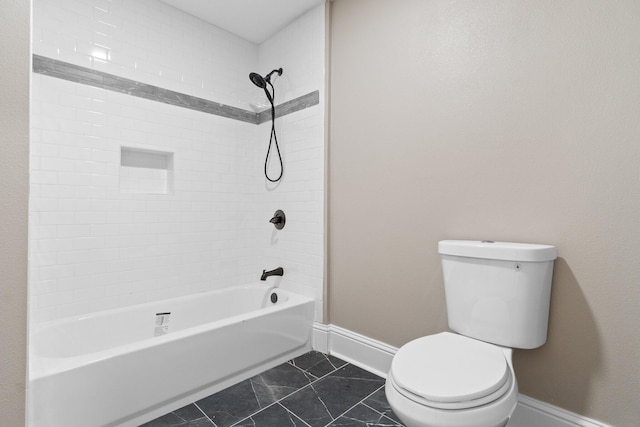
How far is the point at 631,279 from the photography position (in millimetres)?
1214

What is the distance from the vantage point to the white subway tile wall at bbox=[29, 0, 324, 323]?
1.87 m

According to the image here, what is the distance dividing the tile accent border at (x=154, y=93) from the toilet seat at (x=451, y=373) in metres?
1.80

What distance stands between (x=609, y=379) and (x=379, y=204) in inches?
50.2

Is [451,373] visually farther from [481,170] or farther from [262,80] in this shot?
[262,80]

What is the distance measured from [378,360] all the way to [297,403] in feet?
1.91

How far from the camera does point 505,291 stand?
1331 millimetres

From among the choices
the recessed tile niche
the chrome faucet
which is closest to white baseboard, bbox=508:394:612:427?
the chrome faucet

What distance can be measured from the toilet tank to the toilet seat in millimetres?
112

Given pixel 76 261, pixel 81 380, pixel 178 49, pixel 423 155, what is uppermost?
pixel 178 49

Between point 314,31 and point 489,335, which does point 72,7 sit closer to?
point 314,31

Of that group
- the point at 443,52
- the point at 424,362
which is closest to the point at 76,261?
the point at 424,362

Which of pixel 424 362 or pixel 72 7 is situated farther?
pixel 72 7

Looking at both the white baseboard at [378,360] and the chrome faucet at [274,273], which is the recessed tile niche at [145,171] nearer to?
the chrome faucet at [274,273]

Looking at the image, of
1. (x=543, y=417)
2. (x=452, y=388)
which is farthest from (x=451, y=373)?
(x=543, y=417)
